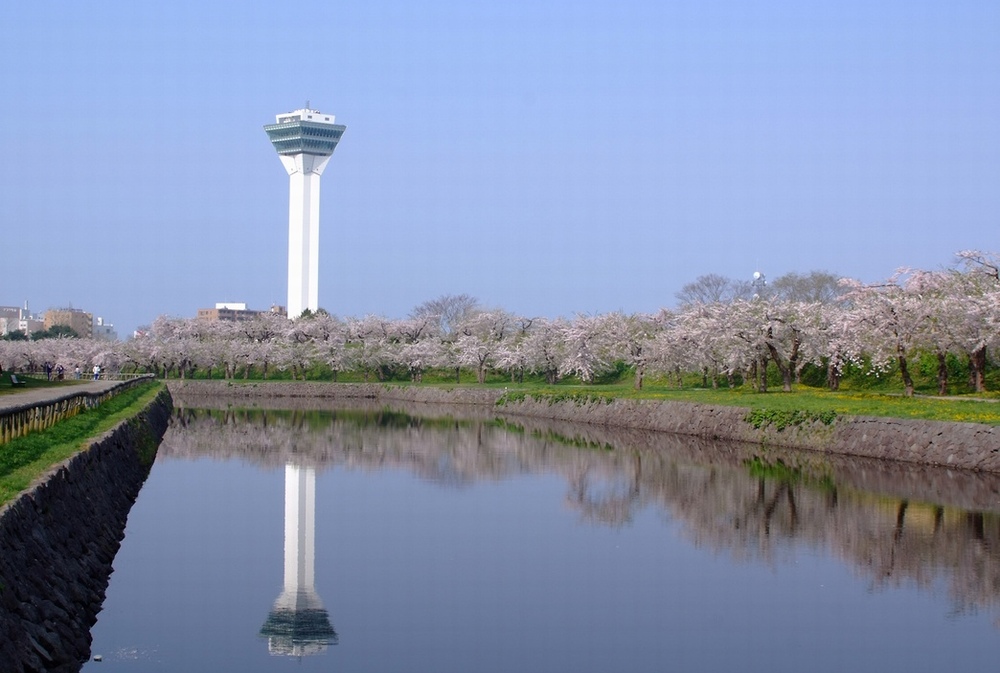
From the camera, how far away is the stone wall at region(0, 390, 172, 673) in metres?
11.3

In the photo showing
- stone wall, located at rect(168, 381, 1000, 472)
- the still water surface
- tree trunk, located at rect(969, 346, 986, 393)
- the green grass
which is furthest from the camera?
tree trunk, located at rect(969, 346, 986, 393)

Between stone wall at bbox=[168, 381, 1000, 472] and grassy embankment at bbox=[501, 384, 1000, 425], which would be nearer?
stone wall at bbox=[168, 381, 1000, 472]

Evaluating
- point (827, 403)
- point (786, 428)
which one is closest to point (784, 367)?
point (827, 403)

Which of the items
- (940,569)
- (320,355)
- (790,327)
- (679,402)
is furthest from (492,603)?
(320,355)

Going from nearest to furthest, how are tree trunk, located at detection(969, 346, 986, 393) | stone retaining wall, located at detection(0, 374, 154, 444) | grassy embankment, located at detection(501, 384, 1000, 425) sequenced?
stone retaining wall, located at detection(0, 374, 154, 444)
grassy embankment, located at detection(501, 384, 1000, 425)
tree trunk, located at detection(969, 346, 986, 393)

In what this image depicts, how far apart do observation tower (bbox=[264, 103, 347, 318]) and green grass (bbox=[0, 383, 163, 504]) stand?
342 ft

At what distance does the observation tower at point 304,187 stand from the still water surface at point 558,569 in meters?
104

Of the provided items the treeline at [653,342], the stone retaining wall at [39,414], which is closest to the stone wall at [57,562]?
the stone retaining wall at [39,414]

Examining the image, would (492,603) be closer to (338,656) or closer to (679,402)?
(338,656)

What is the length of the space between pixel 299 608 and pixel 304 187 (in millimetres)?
126670

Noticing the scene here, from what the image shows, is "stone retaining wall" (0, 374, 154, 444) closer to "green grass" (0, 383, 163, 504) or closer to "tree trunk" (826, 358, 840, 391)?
"green grass" (0, 383, 163, 504)

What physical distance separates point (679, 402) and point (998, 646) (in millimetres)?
33893

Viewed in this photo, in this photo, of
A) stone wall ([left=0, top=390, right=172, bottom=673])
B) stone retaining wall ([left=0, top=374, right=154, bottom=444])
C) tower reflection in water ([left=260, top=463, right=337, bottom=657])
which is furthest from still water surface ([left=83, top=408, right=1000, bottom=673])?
stone retaining wall ([left=0, top=374, right=154, bottom=444])

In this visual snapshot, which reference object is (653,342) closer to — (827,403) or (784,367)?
(784,367)
